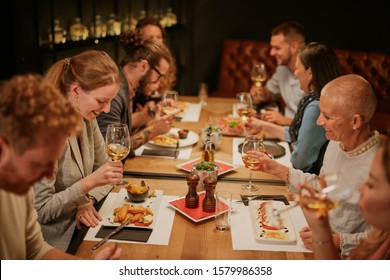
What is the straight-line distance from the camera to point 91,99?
2154 mm

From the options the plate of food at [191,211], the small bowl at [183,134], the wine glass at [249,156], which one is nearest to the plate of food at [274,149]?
the small bowl at [183,134]

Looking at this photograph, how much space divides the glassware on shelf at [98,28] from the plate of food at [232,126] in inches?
55.2

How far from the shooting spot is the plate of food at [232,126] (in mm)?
3104

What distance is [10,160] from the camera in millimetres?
1188

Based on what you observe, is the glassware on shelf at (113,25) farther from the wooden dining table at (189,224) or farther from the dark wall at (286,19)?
the dark wall at (286,19)

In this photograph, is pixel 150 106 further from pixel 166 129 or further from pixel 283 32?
pixel 283 32

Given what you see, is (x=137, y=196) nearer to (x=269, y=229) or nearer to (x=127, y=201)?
(x=127, y=201)

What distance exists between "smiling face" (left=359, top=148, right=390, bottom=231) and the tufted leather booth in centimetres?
360

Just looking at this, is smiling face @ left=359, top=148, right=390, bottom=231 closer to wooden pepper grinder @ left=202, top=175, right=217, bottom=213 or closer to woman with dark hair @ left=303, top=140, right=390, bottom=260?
woman with dark hair @ left=303, top=140, right=390, bottom=260

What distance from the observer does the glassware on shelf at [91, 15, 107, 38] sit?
3.96m

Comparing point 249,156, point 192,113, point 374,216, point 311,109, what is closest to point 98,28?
point 192,113

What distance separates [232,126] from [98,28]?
5.35 feet
